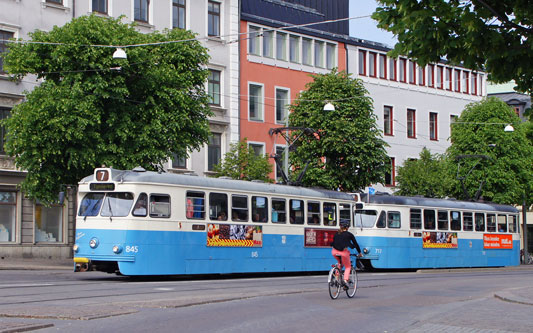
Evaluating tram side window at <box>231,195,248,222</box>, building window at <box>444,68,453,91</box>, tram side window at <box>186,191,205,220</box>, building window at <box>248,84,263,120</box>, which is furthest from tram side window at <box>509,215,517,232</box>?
building window at <box>444,68,453,91</box>

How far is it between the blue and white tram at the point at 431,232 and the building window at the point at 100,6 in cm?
1603

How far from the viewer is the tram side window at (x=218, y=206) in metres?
24.0

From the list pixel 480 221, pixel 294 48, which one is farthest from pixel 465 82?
pixel 480 221

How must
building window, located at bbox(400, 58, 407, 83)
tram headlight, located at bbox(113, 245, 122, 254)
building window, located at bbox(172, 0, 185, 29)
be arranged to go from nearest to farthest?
tram headlight, located at bbox(113, 245, 122, 254) < building window, located at bbox(172, 0, 185, 29) < building window, located at bbox(400, 58, 407, 83)

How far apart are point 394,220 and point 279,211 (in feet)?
24.8

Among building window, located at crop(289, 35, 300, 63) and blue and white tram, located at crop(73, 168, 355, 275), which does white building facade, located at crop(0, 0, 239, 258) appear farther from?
blue and white tram, located at crop(73, 168, 355, 275)

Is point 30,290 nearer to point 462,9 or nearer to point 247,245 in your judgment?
point 247,245

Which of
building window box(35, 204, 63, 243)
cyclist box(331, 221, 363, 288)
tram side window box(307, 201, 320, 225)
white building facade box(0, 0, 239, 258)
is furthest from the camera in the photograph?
building window box(35, 204, 63, 243)

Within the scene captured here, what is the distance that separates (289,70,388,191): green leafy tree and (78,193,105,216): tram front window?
19.5 meters

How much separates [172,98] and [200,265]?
10.3 meters

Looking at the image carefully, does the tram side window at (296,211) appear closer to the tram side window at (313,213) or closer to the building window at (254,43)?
the tram side window at (313,213)

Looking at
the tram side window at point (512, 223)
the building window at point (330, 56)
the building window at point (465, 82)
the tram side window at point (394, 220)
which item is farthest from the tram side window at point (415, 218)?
the building window at point (465, 82)

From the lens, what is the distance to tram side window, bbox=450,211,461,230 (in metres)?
35.5

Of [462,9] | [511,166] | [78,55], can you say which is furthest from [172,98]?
[511,166]
